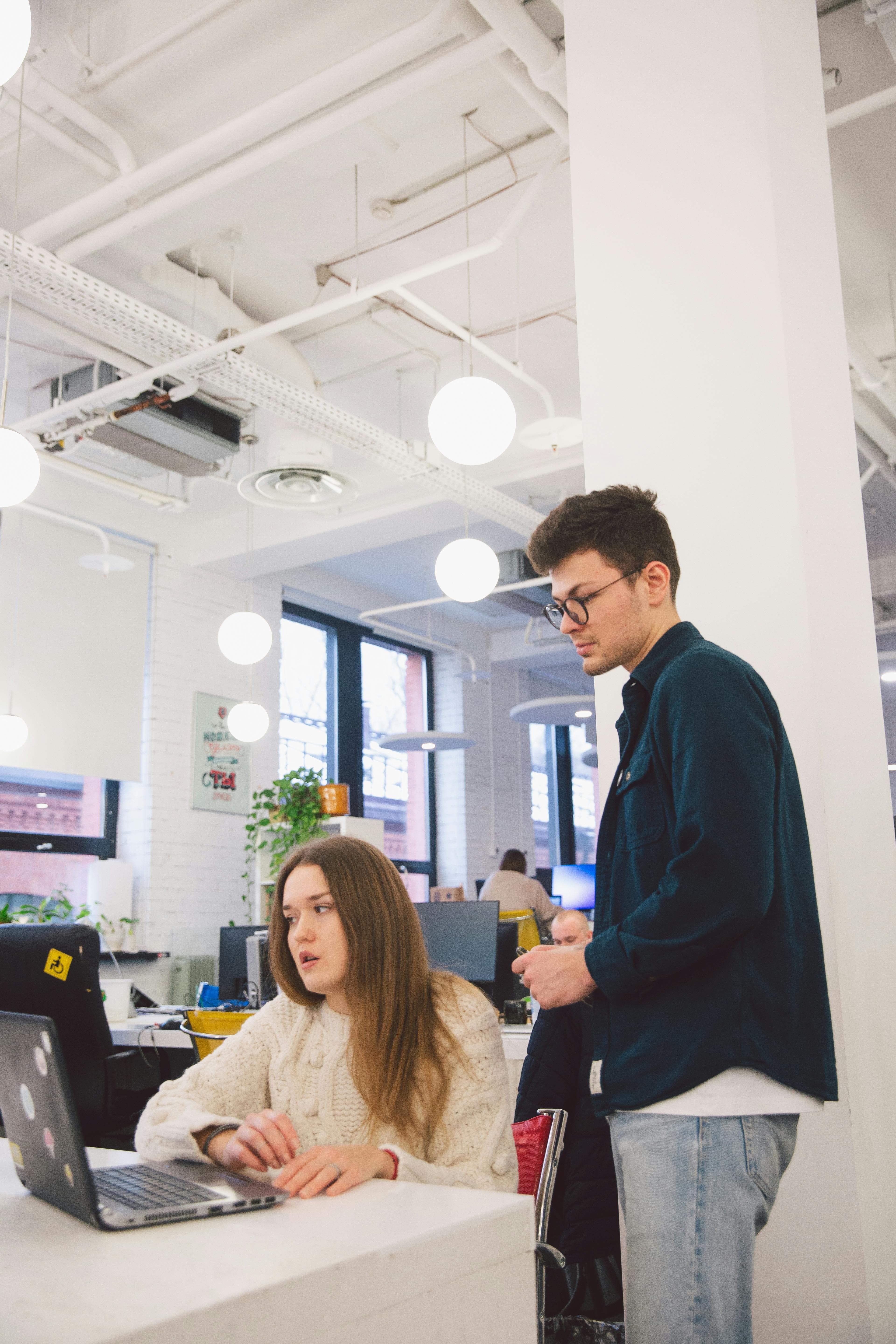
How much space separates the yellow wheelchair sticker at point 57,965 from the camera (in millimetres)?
3951

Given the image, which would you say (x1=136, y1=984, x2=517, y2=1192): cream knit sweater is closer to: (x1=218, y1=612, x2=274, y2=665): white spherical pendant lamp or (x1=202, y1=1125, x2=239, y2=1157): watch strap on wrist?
(x1=202, y1=1125, x2=239, y2=1157): watch strap on wrist

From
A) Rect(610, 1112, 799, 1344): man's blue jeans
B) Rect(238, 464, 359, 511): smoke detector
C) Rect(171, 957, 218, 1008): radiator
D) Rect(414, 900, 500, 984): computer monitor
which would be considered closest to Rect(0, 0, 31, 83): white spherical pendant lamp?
Rect(610, 1112, 799, 1344): man's blue jeans

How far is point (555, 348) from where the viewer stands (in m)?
5.51

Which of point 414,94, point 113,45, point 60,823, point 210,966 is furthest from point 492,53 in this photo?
point 210,966

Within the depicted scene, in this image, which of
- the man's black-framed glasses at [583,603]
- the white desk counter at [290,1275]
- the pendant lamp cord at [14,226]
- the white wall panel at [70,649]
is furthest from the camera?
the white wall panel at [70,649]

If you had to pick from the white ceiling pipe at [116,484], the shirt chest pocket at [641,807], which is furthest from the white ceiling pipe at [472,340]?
the shirt chest pocket at [641,807]

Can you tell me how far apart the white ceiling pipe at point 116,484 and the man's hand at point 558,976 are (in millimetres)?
4881

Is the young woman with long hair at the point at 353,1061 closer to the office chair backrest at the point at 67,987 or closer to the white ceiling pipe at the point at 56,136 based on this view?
the office chair backrest at the point at 67,987

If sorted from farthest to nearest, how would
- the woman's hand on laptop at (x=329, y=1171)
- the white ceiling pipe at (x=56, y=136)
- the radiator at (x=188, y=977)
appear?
the radiator at (x=188, y=977), the white ceiling pipe at (x=56, y=136), the woman's hand on laptop at (x=329, y=1171)

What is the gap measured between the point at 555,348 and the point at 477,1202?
489cm

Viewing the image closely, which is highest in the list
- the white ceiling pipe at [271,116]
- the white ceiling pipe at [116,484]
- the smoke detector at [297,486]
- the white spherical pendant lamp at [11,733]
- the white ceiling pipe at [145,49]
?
the white ceiling pipe at [145,49]

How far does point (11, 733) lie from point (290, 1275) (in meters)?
4.85

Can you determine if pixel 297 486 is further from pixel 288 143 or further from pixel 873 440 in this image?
pixel 873 440

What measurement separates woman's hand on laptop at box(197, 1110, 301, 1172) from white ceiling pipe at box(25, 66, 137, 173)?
130 inches
